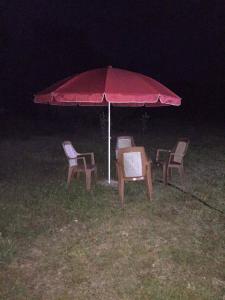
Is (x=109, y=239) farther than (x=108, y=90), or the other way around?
(x=108, y=90)

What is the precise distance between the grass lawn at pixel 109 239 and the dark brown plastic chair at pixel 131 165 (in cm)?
48

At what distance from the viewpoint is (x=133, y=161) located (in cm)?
724

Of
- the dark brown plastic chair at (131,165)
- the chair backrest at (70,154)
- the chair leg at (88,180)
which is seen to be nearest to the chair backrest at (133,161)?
the dark brown plastic chair at (131,165)

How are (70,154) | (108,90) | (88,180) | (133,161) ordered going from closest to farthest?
(108,90)
(133,161)
(88,180)
(70,154)

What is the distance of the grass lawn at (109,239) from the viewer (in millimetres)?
4395

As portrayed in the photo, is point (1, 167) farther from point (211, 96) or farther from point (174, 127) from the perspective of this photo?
point (211, 96)

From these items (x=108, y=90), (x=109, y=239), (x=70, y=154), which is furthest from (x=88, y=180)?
(x=109, y=239)

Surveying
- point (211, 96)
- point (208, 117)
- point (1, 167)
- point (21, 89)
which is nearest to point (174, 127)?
point (208, 117)

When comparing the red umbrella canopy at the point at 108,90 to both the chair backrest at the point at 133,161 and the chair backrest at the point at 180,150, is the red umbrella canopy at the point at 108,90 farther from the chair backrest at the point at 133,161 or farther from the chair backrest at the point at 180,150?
the chair backrest at the point at 180,150

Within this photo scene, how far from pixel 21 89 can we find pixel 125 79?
21197 mm

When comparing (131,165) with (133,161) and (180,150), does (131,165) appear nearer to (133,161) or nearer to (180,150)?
(133,161)

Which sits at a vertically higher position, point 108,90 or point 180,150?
point 108,90

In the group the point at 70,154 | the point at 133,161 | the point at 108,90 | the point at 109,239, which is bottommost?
the point at 109,239

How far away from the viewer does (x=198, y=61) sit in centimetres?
3109
